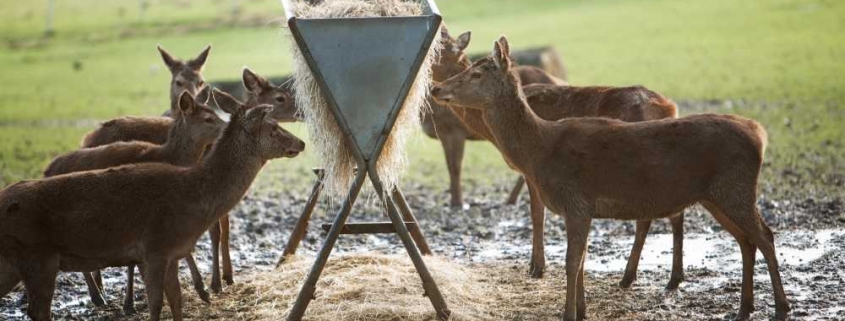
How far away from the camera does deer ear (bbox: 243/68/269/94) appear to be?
1223 cm

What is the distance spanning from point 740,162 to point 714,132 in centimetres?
32

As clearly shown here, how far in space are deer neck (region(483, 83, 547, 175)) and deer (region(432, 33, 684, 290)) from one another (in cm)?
51

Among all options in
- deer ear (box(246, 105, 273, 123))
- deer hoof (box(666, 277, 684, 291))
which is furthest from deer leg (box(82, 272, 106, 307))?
deer hoof (box(666, 277, 684, 291))

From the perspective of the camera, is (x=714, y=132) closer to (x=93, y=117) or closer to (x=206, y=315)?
(x=206, y=315)

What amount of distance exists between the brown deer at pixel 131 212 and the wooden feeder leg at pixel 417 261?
0.75m

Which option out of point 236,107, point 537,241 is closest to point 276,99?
point 236,107

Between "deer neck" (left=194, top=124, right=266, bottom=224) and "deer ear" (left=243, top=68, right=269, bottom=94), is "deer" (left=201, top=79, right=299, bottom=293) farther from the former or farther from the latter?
"deer neck" (left=194, top=124, right=266, bottom=224)

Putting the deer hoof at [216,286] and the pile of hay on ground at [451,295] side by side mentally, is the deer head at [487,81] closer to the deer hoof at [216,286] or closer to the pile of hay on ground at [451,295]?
the pile of hay on ground at [451,295]

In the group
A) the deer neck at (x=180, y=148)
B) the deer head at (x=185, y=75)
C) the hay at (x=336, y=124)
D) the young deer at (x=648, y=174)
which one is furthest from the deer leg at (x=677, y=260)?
the deer head at (x=185, y=75)

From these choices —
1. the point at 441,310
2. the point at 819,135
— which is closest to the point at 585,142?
the point at 441,310

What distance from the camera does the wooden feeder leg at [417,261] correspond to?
10000mm

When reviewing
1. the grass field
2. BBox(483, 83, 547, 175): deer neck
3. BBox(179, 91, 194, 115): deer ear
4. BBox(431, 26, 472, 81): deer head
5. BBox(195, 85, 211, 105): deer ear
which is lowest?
the grass field

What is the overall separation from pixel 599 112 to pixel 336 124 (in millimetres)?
3168

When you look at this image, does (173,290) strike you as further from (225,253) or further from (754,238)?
(754,238)
